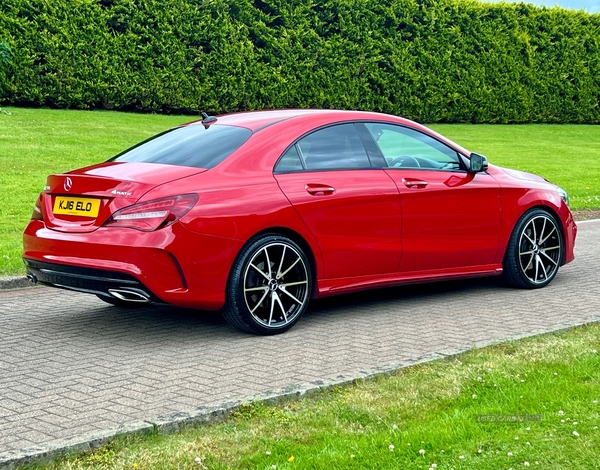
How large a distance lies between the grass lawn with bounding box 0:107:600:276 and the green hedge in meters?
0.80

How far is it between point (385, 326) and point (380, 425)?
246cm

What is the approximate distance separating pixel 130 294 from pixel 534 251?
13.2 feet

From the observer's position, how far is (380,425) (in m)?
4.90

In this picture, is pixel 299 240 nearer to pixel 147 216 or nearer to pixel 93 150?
pixel 147 216

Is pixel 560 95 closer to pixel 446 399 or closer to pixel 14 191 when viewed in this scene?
pixel 14 191

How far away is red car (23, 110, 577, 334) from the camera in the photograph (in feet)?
21.4

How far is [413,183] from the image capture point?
25.9 ft

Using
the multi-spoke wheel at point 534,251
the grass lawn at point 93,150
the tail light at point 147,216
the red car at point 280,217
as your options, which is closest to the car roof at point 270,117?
the red car at point 280,217

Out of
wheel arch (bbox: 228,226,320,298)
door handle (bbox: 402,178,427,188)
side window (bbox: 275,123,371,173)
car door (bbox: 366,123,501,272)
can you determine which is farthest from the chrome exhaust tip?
door handle (bbox: 402,178,427,188)

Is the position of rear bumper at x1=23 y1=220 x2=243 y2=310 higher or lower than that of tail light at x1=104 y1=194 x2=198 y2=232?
lower

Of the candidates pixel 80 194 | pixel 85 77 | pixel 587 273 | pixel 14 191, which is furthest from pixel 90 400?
pixel 85 77

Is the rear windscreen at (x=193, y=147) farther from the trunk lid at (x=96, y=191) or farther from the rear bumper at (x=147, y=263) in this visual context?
the rear bumper at (x=147, y=263)

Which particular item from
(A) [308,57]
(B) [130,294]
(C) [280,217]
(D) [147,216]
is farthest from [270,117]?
(A) [308,57]

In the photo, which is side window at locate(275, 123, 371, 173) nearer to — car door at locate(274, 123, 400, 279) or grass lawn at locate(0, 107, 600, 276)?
car door at locate(274, 123, 400, 279)
